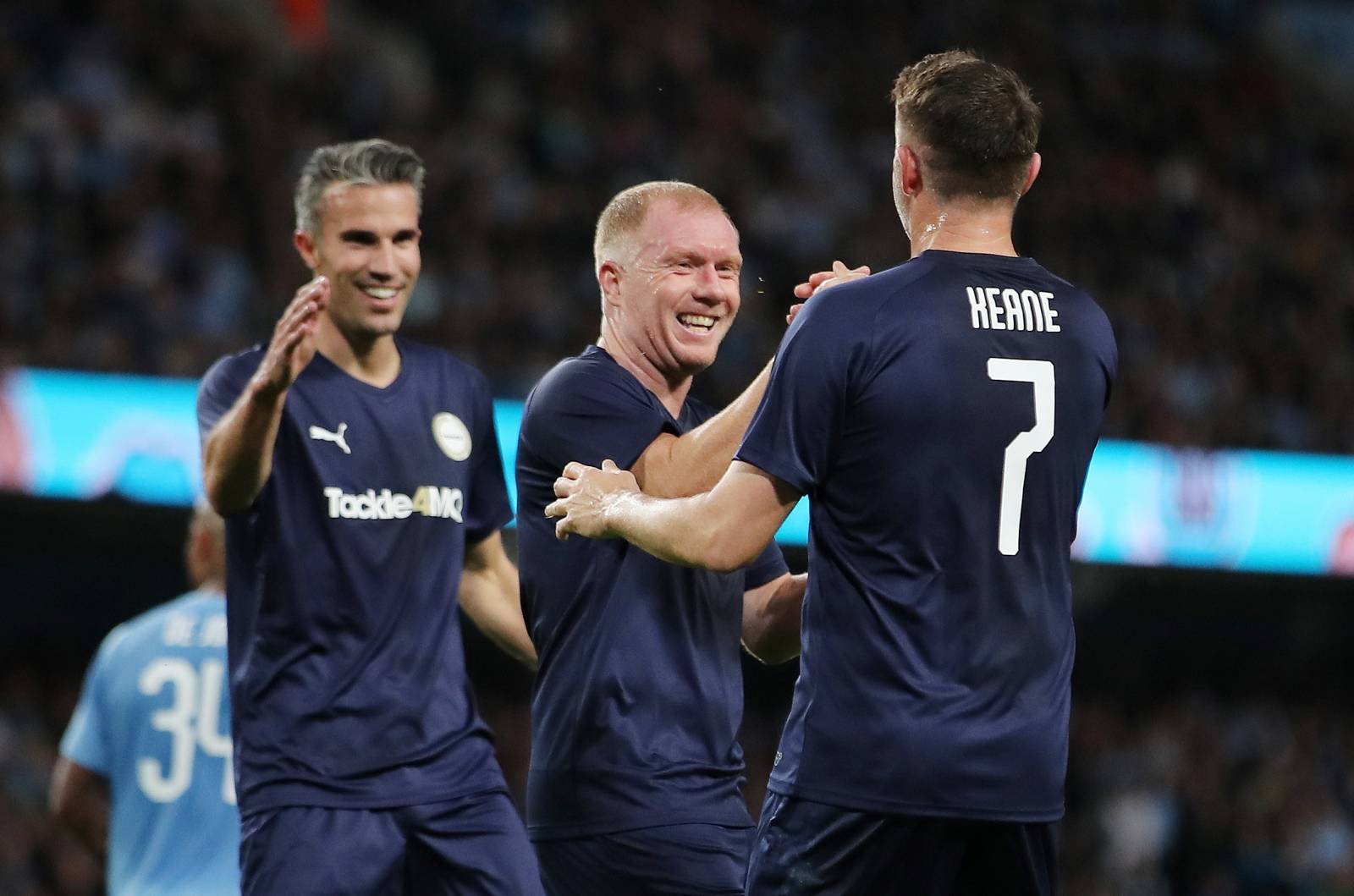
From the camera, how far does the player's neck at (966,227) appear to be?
3.57 metres

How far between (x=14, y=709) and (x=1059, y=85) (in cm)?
1220

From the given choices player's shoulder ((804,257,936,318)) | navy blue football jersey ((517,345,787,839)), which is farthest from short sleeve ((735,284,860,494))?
navy blue football jersey ((517,345,787,839))

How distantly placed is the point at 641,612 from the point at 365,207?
1.56 metres

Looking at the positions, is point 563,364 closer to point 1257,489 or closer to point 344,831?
point 344,831

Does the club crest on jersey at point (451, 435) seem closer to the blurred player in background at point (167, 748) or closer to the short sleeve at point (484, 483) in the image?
the short sleeve at point (484, 483)

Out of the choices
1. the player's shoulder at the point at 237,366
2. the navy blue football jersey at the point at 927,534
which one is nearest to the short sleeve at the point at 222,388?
the player's shoulder at the point at 237,366

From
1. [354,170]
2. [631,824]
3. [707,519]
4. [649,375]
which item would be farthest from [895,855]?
[354,170]

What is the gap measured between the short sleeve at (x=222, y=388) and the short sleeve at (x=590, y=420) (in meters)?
1.06

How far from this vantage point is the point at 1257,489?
50.3 feet

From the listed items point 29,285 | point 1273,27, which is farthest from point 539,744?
point 1273,27

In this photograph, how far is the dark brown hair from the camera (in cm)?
350

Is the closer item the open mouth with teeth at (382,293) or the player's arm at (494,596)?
the open mouth with teeth at (382,293)

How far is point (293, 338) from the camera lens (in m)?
4.38

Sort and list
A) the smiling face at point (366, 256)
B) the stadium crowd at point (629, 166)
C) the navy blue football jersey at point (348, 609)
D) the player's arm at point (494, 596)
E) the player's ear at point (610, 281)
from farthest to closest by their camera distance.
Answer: the stadium crowd at point (629, 166) → the player's arm at point (494, 596) → the smiling face at point (366, 256) → the navy blue football jersey at point (348, 609) → the player's ear at point (610, 281)
